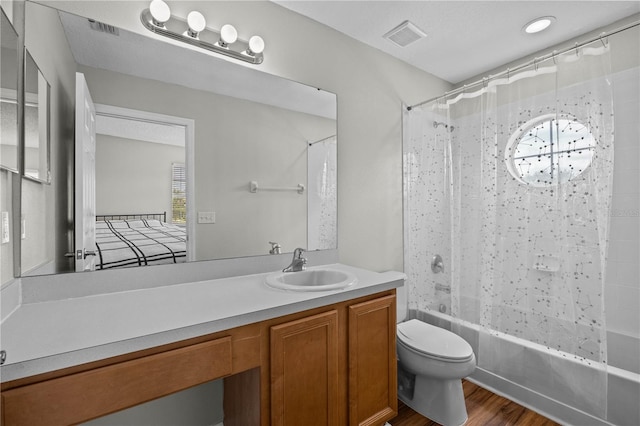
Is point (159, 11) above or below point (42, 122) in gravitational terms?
above

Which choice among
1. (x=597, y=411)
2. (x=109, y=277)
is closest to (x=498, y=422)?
(x=597, y=411)

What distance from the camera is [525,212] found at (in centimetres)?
191

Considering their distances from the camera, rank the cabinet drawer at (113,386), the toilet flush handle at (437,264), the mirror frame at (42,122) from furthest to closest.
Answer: the toilet flush handle at (437,264)
the mirror frame at (42,122)
the cabinet drawer at (113,386)

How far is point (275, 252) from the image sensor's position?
1912mm

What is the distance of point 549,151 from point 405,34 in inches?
49.6

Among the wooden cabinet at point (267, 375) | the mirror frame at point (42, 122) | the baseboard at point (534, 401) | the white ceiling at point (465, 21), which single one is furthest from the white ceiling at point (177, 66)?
the baseboard at point (534, 401)

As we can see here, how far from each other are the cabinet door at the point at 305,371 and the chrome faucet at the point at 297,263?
1.62 ft

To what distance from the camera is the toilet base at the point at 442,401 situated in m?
1.78

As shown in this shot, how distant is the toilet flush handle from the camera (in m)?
2.46

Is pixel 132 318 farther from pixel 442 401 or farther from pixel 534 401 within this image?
pixel 534 401

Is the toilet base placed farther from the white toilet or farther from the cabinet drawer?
the cabinet drawer

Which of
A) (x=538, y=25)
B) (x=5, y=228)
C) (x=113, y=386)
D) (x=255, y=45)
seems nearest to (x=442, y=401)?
(x=113, y=386)

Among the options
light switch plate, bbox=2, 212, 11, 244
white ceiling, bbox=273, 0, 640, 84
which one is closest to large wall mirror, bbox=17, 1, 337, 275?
light switch plate, bbox=2, 212, 11, 244

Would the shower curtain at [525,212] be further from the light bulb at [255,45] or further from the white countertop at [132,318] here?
the light bulb at [255,45]
